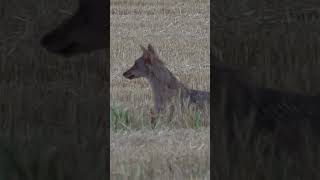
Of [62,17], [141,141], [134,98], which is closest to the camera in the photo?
[62,17]

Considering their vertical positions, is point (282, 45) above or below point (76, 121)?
above

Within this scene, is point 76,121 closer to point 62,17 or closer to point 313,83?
point 62,17

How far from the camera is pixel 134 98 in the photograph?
478cm

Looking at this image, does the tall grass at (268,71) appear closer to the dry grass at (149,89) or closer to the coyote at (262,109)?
the coyote at (262,109)

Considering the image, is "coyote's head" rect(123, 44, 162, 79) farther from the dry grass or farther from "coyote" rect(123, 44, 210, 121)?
the dry grass

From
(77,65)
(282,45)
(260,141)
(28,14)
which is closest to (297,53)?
(282,45)

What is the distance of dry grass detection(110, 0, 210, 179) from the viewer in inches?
74.5

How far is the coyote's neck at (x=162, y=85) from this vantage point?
4.41 metres

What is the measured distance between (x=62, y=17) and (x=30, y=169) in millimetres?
378

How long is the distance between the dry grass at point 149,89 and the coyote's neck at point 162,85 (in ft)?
0.31

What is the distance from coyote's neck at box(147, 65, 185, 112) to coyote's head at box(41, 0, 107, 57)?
2.79 meters

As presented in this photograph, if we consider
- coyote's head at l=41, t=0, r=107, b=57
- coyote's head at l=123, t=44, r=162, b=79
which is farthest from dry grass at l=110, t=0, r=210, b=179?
coyote's head at l=41, t=0, r=107, b=57

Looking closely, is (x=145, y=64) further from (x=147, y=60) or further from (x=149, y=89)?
(x=149, y=89)

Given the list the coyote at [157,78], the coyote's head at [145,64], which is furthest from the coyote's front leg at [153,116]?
the coyote's head at [145,64]
